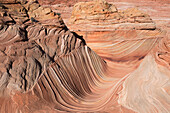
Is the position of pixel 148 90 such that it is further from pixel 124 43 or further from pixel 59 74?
pixel 124 43

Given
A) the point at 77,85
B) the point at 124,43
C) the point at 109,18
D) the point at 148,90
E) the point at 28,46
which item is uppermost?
the point at 109,18

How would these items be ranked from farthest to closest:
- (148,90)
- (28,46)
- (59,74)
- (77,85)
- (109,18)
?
(109,18) → (77,85) → (59,74) → (28,46) → (148,90)

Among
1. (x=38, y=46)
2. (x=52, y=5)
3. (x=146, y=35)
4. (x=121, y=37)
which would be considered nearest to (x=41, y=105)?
(x=38, y=46)

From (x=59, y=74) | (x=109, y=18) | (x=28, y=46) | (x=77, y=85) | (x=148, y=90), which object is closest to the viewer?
(x=148, y=90)

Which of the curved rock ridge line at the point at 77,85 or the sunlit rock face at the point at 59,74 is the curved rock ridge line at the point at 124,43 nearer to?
the sunlit rock face at the point at 59,74

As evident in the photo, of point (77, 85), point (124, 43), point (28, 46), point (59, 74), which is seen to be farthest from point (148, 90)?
point (28, 46)

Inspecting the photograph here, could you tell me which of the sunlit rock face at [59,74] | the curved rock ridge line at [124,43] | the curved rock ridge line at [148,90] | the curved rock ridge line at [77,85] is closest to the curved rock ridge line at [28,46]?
the sunlit rock face at [59,74]

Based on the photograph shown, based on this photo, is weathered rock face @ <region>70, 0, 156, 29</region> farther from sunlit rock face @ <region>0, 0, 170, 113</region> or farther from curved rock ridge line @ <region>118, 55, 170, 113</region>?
curved rock ridge line @ <region>118, 55, 170, 113</region>

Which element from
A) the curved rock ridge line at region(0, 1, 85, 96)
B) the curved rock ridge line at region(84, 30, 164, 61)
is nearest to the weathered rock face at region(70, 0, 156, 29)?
the curved rock ridge line at region(84, 30, 164, 61)

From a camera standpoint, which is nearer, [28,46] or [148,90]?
[148,90]
